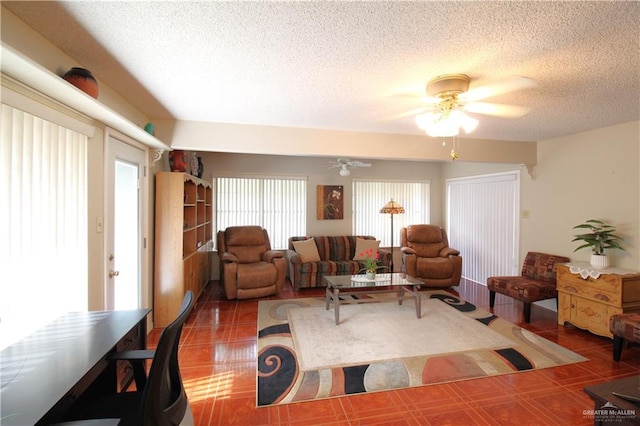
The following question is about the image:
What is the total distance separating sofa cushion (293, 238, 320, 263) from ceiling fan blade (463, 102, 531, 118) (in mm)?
3303

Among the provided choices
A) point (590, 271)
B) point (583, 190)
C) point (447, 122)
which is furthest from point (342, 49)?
point (583, 190)

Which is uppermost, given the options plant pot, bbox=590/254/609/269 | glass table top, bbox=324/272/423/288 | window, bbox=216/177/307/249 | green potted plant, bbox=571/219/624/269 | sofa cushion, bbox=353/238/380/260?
→ window, bbox=216/177/307/249

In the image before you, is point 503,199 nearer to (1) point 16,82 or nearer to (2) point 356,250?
(2) point 356,250

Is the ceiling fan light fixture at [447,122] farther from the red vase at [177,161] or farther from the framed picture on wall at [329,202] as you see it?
Answer: the framed picture on wall at [329,202]

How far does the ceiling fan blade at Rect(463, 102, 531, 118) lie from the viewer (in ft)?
8.57

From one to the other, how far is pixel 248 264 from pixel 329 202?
2.01m

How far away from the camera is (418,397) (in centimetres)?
217

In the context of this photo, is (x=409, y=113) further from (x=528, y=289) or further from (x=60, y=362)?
(x=60, y=362)

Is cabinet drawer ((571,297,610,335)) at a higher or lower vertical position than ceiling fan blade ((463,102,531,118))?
lower

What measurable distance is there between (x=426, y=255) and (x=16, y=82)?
5.34 metres

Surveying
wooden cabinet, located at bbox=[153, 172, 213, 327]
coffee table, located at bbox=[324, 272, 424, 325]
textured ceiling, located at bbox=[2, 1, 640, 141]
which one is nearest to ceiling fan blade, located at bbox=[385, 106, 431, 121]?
textured ceiling, located at bbox=[2, 1, 640, 141]

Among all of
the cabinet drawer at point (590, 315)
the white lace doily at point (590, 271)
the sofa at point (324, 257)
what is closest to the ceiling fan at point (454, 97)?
the white lace doily at point (590, 271)

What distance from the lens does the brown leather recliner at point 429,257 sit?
16.1 feet

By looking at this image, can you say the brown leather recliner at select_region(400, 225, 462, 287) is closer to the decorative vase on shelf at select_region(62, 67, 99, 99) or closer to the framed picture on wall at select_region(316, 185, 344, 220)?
the framed picture on wall at select_region(316, 185, 344, 220)
